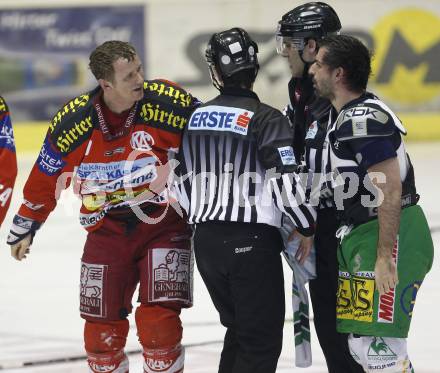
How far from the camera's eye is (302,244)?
4.26m

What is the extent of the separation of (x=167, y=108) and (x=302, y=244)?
31.4 inches

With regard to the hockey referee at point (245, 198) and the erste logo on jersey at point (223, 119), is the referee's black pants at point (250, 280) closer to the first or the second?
the hockey referee at point (245, 198)

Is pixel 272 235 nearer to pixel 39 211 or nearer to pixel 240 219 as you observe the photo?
pixel 240 219

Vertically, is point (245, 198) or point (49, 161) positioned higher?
point (49, 161)

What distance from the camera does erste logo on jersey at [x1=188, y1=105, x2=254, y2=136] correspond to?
13.1ft

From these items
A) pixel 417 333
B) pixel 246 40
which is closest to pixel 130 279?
pixel 246 40

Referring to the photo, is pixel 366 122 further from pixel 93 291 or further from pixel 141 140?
pixel 93 291

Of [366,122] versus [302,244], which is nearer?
[366,122]

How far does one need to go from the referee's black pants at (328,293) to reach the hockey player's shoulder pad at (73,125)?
3.39 ft

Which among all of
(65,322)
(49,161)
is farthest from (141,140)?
(65,322)

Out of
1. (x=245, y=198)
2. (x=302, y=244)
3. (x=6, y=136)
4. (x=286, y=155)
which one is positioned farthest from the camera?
(x=6, y=136)

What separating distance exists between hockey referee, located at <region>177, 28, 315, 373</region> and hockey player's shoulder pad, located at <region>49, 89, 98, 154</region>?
50cm

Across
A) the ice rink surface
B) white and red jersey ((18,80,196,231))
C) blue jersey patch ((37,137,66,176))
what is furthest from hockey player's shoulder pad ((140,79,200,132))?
the ice rink surface

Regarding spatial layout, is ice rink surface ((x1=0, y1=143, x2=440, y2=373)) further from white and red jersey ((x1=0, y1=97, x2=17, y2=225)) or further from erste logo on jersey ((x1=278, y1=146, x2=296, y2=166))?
erste logo on jersey ((x1=278, y1=146, x2=296, y2=166))
